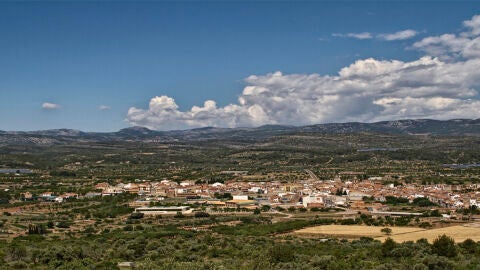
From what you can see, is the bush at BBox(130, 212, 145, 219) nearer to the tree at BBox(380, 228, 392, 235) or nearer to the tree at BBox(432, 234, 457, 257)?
the tree at BBox(380, 228, 392, 235)

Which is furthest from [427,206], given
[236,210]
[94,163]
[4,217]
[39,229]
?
[94,163]

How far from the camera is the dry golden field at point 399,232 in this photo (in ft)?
148

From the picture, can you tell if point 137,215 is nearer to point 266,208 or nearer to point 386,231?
point 266,208

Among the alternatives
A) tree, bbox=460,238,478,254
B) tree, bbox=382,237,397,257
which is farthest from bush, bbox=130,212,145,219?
tree, bbox=460,238,478,254

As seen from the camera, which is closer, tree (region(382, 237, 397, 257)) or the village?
tree (region(382, 237, 397, 257))

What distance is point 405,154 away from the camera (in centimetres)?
17238

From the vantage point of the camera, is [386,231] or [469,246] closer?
[469,246]

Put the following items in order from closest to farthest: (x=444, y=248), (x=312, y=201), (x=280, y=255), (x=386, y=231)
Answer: (x=280, y=255), (x=444, y=248), (x=386, y=231), (x=312, y=201)

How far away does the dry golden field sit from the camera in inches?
1780

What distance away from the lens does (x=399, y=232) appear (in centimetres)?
4925

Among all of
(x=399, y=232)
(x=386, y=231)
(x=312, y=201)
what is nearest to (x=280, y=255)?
(x=386, y=231)

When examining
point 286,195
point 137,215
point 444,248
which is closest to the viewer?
point 444,248

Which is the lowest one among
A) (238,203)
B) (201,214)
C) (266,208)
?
(238,203)

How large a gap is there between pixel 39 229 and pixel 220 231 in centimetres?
1793
